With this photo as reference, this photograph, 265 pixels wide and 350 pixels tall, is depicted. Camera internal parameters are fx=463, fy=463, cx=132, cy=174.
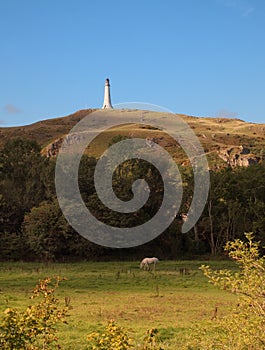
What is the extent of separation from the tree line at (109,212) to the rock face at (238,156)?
7720 cm

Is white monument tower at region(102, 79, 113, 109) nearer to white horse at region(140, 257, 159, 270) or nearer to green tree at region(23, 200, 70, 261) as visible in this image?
green tree at region(23, 200, 70, 261)

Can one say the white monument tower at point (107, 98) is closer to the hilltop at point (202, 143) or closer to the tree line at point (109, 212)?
the hilltop at point (202, 143)

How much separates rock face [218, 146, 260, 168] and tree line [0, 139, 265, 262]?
77197 millimetres

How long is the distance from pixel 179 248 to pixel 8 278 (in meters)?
25.6

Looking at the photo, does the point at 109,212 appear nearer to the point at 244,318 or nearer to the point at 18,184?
the point at 18,184

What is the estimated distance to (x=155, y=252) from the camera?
176ft

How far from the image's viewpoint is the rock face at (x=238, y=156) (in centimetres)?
13750

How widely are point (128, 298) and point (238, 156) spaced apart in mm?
125621

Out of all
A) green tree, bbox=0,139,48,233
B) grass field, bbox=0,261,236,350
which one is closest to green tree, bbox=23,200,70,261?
green tree, bbox=0,139,48,233

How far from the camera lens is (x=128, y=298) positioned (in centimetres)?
2577

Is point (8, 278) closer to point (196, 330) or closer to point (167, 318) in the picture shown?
point (167, 318)

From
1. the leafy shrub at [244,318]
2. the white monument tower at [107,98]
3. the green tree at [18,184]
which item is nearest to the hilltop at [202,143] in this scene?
the white monument tower at [107,98]

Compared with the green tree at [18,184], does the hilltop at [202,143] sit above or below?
above

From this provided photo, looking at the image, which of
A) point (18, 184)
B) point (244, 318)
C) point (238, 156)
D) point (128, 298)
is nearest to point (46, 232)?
point (18, 184)
